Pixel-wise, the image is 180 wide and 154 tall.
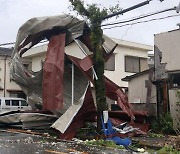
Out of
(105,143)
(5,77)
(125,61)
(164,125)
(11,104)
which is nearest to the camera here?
(105,143)

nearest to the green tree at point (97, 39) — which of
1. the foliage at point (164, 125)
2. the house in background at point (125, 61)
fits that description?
the foliage at point (164, 125)

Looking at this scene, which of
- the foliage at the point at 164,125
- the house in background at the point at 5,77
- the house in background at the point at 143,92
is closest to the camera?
the foliage at the point at 164,125

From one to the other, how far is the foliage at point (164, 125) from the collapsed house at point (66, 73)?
80 centimetres

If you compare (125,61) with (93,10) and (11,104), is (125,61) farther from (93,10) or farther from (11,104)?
(93,10)

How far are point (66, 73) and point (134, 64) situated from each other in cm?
1615

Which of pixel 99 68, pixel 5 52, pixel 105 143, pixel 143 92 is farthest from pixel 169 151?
pixel 5 52

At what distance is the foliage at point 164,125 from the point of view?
1507 centimetres

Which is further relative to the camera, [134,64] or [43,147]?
[134,64]

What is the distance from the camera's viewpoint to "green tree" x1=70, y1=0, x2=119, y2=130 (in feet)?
43.6

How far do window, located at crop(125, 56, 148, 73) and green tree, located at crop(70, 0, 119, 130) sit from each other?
1719cm

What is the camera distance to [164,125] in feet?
50.2

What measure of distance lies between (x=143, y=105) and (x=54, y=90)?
5821mm

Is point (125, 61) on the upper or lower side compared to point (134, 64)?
upper

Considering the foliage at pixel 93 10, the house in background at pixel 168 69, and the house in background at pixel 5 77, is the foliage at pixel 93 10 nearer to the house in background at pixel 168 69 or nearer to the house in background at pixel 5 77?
the house in background at pixel 168 69
